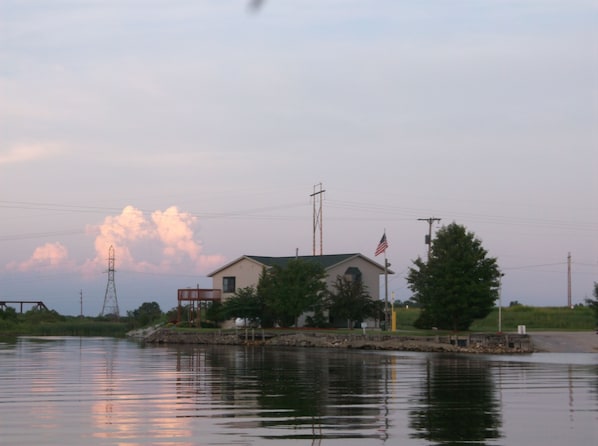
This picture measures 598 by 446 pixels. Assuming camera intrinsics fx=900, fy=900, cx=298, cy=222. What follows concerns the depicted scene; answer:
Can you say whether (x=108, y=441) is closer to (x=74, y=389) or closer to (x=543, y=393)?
(x=74, y=389)

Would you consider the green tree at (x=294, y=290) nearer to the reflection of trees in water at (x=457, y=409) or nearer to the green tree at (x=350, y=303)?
the green tree at (x=350, y=303)

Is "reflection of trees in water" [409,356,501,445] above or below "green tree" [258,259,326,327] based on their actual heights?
below

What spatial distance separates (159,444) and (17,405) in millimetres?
8022

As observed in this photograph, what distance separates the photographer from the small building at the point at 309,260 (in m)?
84.6

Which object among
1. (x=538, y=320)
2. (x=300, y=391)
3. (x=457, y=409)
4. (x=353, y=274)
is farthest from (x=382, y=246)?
(x=457, y=409)

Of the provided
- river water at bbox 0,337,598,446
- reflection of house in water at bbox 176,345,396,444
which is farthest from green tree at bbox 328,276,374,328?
river water at bbox 0,337,598,446

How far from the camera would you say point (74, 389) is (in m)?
28.3

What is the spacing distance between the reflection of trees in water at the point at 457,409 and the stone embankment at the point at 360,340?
70.4ft

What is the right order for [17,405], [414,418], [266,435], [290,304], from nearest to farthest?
[266,435]
[414,418]
[17,405]
[290,304]

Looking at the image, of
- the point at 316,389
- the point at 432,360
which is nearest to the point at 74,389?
the point at 316,389

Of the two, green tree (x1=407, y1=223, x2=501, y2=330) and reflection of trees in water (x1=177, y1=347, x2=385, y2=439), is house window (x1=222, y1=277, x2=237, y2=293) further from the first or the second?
reflection of trees in water (x1=177, y1=347, x2=385, y2=439)

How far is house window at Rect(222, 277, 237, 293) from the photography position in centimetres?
8894

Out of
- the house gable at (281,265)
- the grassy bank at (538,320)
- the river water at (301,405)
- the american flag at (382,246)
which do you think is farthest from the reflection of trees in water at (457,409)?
the house gable at (281,265)

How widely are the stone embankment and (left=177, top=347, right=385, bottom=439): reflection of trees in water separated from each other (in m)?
14.0
